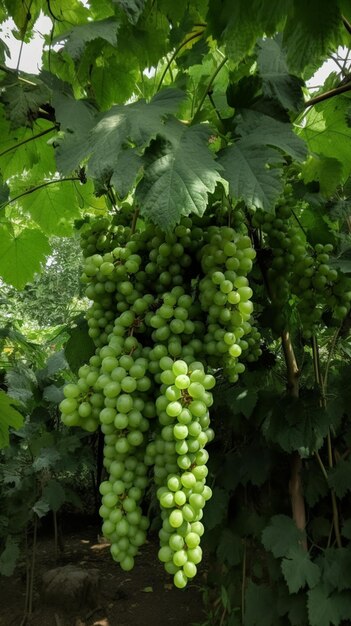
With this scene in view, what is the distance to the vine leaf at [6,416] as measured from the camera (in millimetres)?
1646

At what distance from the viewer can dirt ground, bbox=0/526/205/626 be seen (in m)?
3.04

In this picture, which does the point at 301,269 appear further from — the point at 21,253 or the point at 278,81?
the point at 21,253

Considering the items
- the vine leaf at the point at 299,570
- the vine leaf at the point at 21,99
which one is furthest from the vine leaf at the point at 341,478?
the vine leaf at the point at 21,99

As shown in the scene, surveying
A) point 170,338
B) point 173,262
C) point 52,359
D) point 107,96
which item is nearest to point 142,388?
point 170,338

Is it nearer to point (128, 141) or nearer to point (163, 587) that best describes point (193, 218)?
point (128, 141)

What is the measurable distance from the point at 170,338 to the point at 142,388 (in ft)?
0.34

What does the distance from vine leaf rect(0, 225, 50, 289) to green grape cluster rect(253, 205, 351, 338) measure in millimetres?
991

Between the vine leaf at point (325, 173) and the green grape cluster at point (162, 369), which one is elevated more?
the vine leaf at point (325, 173)

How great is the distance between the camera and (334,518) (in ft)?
5.02

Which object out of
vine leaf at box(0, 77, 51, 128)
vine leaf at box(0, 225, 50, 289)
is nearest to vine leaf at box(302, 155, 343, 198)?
vine leaf at box(0, 77, 51, 128)

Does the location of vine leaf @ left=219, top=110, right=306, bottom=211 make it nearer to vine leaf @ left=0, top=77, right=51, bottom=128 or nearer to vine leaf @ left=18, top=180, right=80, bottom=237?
vine leaf @ left=0, top=77, right=51, bottom=128

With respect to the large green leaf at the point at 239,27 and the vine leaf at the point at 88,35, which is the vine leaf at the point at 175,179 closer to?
the large green leaf at the point at 239,27

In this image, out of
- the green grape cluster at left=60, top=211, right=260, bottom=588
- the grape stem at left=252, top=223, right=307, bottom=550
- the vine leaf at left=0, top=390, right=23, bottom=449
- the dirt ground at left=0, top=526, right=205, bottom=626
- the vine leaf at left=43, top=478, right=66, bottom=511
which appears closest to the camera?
the green grape cluster at left=60, top=211, right=260, bottom=588

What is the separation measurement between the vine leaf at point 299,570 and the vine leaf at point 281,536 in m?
0.02
